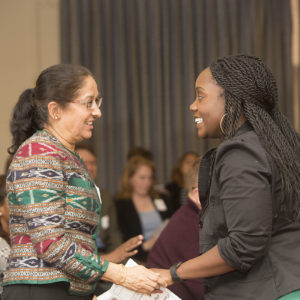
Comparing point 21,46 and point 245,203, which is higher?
point 21,46

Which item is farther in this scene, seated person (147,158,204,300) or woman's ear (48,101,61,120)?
seated person (147,158,204,300)

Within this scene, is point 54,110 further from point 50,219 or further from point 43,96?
A: point 50,219

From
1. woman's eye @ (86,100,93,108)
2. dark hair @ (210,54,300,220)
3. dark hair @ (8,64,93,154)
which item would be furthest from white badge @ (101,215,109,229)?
dark hair @ (210,54,300,220)

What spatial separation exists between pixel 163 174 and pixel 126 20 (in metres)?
1.88

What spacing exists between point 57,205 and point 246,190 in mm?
644

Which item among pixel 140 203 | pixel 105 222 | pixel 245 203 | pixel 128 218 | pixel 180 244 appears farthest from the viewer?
pixel 140 203


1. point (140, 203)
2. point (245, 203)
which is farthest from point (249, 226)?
point (140, 203)

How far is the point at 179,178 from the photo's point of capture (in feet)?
17.5

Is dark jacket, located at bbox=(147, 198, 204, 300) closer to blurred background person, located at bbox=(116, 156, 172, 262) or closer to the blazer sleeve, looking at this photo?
the blazer sleeve

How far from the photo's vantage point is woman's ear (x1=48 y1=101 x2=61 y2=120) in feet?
6.15

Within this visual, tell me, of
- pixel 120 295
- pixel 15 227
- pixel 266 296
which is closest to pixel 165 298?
pixel 120 295

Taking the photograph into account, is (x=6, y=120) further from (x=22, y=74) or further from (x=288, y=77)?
(x=288, y=77)

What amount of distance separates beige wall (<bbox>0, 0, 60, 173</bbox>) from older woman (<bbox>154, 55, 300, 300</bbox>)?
4029 mm

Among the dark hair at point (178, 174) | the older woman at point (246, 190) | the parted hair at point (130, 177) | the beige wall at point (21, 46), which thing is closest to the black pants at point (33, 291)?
the older woman at point (246, 190)
